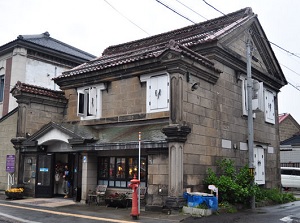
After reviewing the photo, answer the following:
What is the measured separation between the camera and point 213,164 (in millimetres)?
15609

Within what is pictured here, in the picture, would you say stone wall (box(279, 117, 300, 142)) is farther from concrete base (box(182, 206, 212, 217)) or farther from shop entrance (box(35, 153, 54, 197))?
concrete base (box(182, 206, 212, 217))

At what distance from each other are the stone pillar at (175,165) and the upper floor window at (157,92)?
2.10 m

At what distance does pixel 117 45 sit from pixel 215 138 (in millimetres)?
12387

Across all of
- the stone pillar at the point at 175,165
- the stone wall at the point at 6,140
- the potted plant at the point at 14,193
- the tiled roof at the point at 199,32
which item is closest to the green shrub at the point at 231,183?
the stone pillar at the point at 175,165

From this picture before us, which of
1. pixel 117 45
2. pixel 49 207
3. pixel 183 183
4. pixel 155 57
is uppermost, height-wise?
pixel 117 45

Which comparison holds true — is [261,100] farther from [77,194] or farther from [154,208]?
[77,194]

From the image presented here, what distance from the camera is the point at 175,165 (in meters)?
13.2

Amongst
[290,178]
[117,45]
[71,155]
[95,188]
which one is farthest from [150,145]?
[290,178]

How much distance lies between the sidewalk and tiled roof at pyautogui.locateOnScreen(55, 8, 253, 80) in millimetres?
6100

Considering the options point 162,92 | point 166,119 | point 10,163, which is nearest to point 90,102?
point 162,92

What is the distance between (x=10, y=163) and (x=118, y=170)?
21.8 ft

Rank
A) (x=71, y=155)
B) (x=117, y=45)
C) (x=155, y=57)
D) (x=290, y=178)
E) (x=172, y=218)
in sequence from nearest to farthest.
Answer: (x=172, y=218), (x=155, y=57), (x=71, y=155), (x=117, y=45), (x=290, y=178)

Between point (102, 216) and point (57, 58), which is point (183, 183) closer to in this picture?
point (102, 216)

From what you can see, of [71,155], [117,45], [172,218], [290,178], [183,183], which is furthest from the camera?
[290,178]
